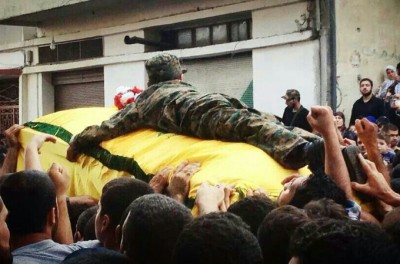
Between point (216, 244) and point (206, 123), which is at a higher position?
point (206, 123)

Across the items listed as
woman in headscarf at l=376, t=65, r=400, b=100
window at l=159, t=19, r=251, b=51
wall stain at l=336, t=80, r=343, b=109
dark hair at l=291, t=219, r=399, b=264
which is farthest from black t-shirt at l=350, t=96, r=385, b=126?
dark hair at l=291, t=219, r=399, b=264

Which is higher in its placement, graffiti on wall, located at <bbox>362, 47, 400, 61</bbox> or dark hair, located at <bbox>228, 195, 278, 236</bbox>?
graffiti on wall, located at <bbox>362, 47, 400, 61</bbox>

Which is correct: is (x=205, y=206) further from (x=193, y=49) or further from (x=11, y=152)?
(x=193, y=49)

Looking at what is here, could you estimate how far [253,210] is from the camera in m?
2.82

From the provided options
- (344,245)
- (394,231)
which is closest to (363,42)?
(394,231)

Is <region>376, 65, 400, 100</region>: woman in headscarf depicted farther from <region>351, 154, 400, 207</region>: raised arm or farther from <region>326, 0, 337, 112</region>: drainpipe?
<region>351, 154, 400, 207</region>: raised arm

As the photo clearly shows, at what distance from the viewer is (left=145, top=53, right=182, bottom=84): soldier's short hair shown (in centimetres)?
510

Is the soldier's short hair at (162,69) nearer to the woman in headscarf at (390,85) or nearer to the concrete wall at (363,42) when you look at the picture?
the woman in headscarf at (390,85)

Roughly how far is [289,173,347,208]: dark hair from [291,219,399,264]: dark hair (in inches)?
47.4

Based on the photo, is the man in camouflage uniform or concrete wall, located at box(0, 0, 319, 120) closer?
the man in camouflage uniform

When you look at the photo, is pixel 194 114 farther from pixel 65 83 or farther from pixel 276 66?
pixel 65 83

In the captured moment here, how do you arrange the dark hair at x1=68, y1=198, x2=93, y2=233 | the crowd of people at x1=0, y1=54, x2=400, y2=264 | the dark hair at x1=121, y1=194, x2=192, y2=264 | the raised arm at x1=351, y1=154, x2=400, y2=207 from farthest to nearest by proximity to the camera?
1. the dark hair at x1=68, y1=198, x2=93, y2=233
2. the raised arm at x1=351, y1=154, x2=400, y2=207
3. the dark hair at x1=121, y1=194, x2=192, y2=264
4. the crowd of people at x1=0, y1=54, x2=400, y2=264

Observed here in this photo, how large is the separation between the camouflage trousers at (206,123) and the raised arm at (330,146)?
1.47 feet

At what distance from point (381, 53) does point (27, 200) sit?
804 cm
